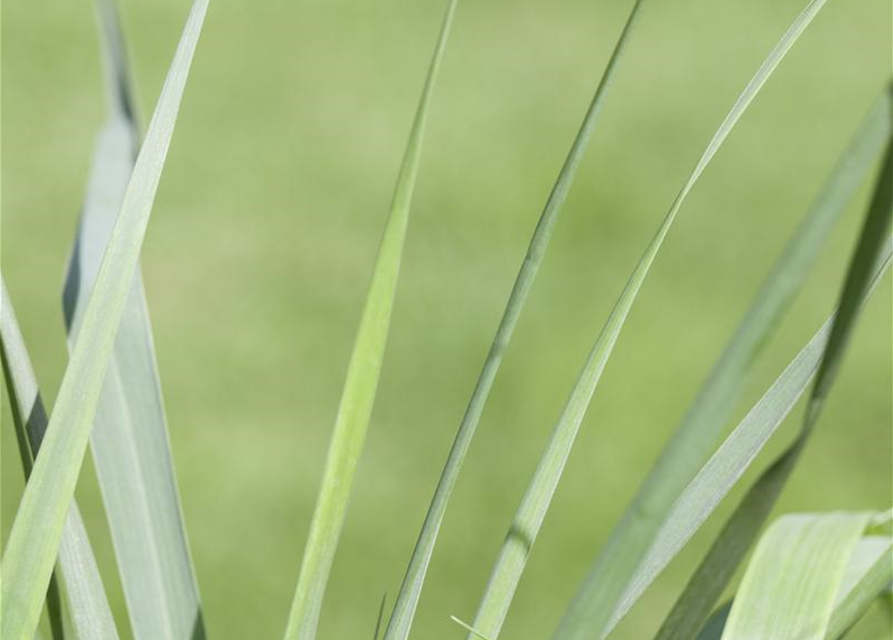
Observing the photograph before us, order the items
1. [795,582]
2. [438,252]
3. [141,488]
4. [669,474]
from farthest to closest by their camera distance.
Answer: [438,252], [141,488], [795,582], [669,474]

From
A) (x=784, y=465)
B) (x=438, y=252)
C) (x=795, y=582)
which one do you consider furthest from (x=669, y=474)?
(x=438, y=252)

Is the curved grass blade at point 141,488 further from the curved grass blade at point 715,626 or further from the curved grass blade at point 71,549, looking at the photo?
the curved grass blade at point 715,626

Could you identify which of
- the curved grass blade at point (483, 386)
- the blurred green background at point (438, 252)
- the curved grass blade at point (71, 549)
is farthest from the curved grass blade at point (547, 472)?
the blurred green background at point (438, 252)

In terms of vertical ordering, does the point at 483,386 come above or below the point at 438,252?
below

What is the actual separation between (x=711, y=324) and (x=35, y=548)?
1.70m

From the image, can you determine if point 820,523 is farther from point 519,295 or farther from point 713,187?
point 713,187

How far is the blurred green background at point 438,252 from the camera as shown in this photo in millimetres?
1715

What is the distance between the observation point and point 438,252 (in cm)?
212

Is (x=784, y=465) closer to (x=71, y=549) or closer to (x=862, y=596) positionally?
(x=862, y=596)

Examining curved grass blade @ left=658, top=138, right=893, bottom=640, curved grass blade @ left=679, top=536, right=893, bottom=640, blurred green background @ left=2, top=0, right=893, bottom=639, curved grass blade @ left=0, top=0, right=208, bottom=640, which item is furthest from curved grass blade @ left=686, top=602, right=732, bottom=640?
blurred green background @ left=2, top=0, right=893, bottom=639

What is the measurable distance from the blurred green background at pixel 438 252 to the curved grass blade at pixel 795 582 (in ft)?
3.74

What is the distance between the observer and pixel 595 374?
1.42ft

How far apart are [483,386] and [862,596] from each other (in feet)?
0.43

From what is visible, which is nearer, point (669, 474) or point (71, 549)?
point (669, 474)
